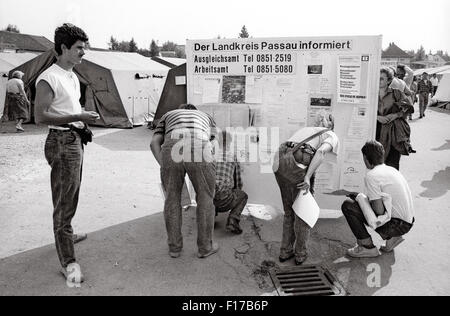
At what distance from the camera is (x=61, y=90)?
3557 mm

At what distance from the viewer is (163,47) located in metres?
123

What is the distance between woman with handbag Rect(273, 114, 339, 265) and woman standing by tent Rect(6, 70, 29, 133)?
10.8m

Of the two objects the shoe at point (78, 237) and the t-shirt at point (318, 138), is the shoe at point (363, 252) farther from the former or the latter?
the shoe at point (78, 237)

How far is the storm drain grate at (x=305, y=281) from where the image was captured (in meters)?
3.62

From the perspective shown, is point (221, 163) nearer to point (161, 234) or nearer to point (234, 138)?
point (234, 138)

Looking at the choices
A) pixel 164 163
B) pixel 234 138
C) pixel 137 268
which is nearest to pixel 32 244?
pixel 137 268

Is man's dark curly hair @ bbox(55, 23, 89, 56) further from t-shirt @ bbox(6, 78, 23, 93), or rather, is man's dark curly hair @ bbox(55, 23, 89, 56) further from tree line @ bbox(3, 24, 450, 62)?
tree line @ bbox(3, 24, 450, 62)

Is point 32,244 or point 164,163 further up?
point 164,163

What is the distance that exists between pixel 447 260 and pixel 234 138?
277 centimetres

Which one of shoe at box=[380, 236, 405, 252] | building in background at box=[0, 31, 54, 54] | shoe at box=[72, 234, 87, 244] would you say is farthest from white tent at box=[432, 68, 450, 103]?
building in background at box=[0, 31, 54, 54]

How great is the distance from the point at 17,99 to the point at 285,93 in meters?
10.4

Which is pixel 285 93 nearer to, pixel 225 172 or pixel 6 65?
pixel 225 172

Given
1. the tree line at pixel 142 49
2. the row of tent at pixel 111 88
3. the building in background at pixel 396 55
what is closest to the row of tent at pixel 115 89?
the row of tent at pixel 111 88

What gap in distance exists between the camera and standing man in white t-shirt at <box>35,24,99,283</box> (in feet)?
11.4
